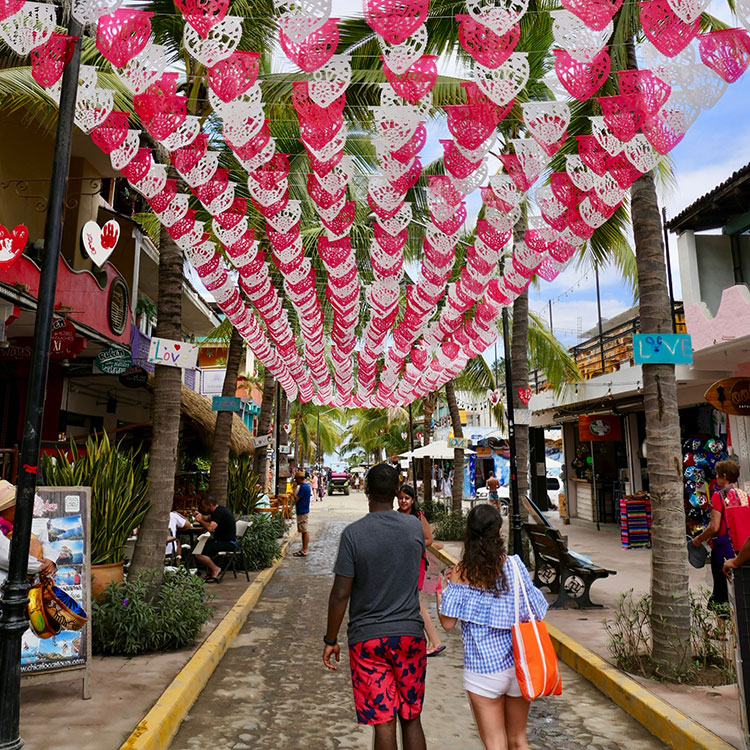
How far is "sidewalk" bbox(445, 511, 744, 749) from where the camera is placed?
449 cm

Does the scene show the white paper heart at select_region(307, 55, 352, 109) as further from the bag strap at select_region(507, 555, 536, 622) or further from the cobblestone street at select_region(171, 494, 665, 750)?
the cobblestone street at select_region(171, 494, 665, 750)

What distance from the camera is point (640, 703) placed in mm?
4848

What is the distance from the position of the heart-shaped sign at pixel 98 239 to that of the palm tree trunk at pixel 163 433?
0.65 metres

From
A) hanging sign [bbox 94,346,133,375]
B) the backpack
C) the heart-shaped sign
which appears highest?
the heart-shaped sign

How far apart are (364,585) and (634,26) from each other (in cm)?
596

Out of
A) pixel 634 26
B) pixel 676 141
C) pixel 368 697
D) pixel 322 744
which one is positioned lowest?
pixel 322 744

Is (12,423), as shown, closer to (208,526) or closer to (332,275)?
(208,526)

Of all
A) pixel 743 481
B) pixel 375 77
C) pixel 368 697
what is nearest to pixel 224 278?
pixel 375 77

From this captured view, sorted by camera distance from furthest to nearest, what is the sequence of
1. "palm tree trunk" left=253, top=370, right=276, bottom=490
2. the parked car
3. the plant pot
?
1. the parked car
2. "palm tree trunk" left=253, top=370, right=276, bottom=490
3. the plant pot

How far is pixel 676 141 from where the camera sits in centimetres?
487

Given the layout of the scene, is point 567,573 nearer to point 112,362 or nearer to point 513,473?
point 513,473

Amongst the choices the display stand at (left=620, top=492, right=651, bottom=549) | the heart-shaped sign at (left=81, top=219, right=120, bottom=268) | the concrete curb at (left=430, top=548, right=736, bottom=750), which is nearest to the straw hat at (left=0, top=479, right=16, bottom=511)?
the heart-shaped sign at (left=81, top=219, right=120, bottom=268)

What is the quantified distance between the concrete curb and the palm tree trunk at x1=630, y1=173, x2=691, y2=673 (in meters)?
0.44

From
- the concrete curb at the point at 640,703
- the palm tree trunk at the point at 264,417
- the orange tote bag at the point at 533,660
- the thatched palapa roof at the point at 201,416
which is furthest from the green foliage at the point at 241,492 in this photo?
the orange tote bag at the point at 533,660
